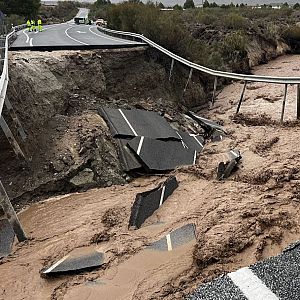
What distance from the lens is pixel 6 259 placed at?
7473 millimetres

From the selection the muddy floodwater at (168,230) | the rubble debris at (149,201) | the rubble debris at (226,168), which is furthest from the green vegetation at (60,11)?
the rubble debris at (149,201)

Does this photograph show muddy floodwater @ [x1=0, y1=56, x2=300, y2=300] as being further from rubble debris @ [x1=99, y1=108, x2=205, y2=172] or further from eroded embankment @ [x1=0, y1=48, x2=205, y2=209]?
eroded embankment @ [x1=0, y1=48, x2=205, y2=209]

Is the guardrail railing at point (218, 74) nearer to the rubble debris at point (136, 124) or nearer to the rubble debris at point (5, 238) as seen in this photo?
the rubble debris at point (136, 124)

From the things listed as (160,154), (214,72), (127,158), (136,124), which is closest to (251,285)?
(127,158)

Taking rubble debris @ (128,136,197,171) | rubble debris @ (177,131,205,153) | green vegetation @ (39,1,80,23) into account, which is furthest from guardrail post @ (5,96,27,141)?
green vegetation @ (39,1,80,23)

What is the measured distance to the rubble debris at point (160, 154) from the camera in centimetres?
1114

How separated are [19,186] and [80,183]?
5.24 ft

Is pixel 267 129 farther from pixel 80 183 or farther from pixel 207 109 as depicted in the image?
pixel 80 183

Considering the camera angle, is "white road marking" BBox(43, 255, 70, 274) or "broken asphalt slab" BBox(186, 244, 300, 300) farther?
"white road marking" BBox(43, 255, 70, 274)

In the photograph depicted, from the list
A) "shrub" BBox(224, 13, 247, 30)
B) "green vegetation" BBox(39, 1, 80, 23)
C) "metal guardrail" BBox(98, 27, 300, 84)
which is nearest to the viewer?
"metal guardrail" BBox(98, 27, 300, 84)

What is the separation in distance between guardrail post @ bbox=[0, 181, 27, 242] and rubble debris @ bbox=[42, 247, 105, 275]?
134 centimetres

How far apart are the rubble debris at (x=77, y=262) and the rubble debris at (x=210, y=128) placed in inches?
303

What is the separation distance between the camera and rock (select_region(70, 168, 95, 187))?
33.7 ft

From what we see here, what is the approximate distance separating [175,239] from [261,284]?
110 inches
